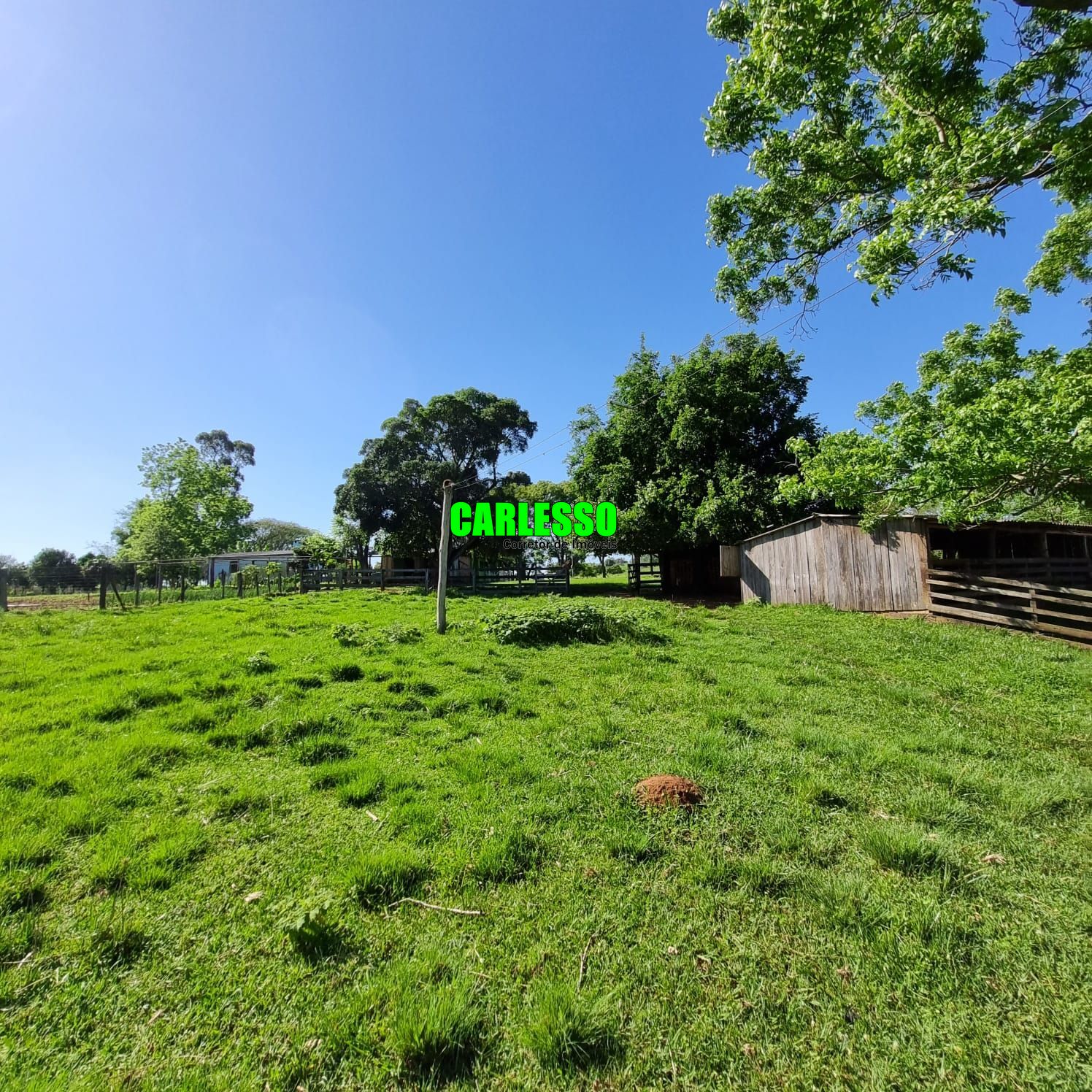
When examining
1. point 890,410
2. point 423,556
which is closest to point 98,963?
point 890,410

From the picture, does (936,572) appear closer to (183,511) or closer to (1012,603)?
(1012,603)

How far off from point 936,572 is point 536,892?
13.7 meters

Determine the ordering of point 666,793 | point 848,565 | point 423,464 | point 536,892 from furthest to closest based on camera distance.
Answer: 1. point 423,464
2. point 848,565
3. point 666,793
4. point 536,892

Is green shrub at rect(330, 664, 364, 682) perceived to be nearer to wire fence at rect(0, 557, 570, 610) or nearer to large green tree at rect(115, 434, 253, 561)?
wire fence at rect(0, 557, 570, 610)

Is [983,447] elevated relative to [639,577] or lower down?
elevated

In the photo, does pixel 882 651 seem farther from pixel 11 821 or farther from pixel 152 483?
pixel 152 483

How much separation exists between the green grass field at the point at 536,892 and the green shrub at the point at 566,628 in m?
3.51

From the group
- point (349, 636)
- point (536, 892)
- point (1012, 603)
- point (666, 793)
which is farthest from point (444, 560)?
point (1012, 603)

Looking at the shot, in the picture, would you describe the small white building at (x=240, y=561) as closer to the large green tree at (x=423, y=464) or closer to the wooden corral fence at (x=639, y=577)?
the large green tree at (x=423, y=464)

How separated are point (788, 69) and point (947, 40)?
2.76 m

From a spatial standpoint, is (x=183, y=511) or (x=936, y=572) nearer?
(x=936, y=572)

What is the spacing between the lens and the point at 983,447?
872 cm

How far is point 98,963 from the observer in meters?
2.18

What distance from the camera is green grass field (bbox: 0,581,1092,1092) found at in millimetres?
1792
